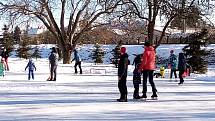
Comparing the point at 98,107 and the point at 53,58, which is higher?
the point at 53,58

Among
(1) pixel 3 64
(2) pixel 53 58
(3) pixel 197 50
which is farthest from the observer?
(3) pixel 197 50

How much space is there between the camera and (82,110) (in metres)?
11.5

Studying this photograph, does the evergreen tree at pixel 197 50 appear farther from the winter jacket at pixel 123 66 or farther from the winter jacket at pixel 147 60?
the winter jacket at pixel 123 66

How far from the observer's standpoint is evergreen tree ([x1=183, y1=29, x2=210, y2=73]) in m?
40.7

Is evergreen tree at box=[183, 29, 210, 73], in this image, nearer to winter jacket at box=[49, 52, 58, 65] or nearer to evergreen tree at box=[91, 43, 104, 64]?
evergreen tree at box=[91, 43, 104, 64]

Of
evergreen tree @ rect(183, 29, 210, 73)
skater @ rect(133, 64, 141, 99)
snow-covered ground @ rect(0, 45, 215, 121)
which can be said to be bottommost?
snow-covered ground @ rect(0, 45, 215, 121)

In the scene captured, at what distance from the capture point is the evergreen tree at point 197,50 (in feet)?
133

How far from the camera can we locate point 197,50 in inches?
1623

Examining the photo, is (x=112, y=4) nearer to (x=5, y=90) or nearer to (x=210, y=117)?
(x=5, y=90)

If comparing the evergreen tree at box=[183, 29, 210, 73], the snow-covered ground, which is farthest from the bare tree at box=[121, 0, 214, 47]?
the snow-covered ground

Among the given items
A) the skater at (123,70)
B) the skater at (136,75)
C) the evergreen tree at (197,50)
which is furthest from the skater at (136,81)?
the evergreen tree at (197,50)

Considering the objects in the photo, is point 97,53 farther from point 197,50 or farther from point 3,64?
point 3,64

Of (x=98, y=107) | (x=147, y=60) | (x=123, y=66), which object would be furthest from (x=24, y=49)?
(x=98, y=107)

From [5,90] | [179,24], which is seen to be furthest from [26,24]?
[5,90]
